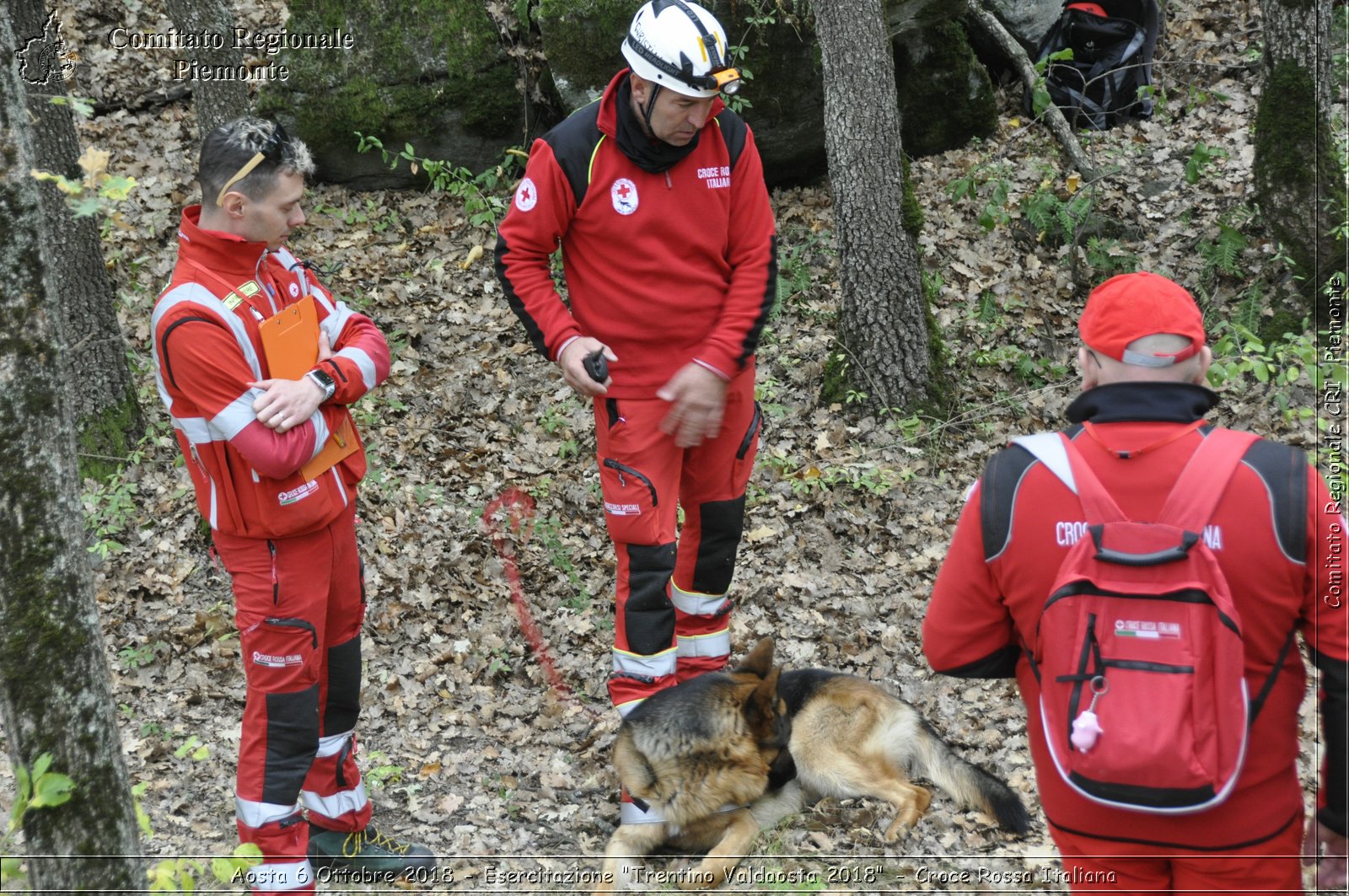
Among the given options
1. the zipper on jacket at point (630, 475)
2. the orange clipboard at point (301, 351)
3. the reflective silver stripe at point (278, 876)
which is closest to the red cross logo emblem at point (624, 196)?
the zipper on jacket at point (630, 475)

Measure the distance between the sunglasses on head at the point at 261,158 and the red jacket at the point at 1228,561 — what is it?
8.87ft

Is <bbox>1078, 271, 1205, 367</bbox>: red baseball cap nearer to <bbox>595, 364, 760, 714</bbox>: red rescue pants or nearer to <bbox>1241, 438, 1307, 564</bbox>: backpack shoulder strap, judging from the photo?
<bbox>1241, 438, 1307, 564</bbox>: backpack shoulder strap

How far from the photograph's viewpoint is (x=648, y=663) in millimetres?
4590

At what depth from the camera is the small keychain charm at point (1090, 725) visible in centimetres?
239

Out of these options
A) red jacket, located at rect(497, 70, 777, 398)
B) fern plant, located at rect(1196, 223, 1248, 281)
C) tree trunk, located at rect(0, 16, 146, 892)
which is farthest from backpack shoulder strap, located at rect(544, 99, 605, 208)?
fern plant, located at rect(1196, 223, 1248, 281)

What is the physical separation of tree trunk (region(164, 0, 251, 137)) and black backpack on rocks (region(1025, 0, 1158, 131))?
6741 millimetres

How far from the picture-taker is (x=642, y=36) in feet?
13.6

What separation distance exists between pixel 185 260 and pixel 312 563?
3.91ft

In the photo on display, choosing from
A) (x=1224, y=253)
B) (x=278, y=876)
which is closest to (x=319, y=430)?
(x=278, y=876)

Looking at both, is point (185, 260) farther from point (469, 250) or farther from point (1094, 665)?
point (469, 250)

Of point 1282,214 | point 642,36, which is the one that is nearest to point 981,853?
point 642,36

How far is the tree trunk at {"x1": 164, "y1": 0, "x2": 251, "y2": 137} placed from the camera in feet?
26.1

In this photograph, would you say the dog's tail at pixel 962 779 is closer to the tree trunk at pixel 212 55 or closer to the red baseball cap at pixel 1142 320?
the red baseball cap at pixel 1142 320

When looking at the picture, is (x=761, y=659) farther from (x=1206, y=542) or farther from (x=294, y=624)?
(x=1206, y=542)
